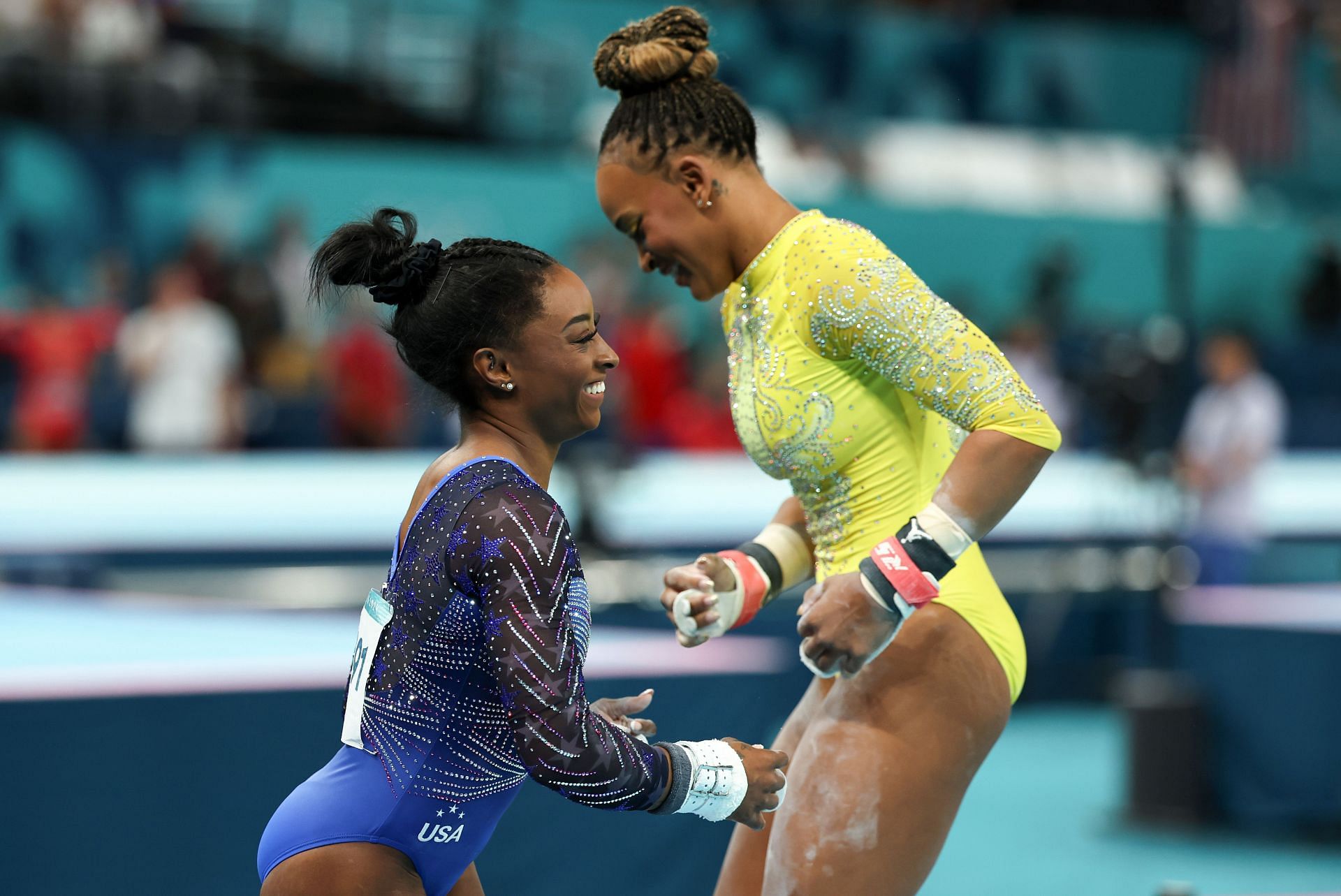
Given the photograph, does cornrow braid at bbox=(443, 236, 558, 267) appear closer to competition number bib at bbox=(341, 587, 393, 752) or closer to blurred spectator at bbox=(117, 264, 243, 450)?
competition number bib at bbox=(341, 587, 393, 752)

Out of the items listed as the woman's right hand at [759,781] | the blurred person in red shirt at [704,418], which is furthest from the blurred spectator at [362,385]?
the woman's right hand at [759,781]

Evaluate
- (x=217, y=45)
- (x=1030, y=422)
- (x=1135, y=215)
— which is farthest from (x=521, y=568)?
(x=1135, y=215)

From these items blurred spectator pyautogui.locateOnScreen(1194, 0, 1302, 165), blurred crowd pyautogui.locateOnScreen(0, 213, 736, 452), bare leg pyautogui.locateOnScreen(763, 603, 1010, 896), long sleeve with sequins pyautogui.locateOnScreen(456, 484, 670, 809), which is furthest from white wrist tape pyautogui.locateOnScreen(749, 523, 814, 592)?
blurred spectator pyautogui.locateOnScreen(1194, 0, 1302, 165)

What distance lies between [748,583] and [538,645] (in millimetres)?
778

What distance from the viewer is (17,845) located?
11.0 ft

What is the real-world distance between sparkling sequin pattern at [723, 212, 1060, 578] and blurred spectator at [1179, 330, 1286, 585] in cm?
730

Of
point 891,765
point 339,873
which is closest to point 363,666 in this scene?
point 339,873

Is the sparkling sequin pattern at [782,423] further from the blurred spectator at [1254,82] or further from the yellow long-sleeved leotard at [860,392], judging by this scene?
the blurred spectator at [1254,82]

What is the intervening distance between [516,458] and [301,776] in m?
1.63

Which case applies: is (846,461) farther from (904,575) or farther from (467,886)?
(467,886)

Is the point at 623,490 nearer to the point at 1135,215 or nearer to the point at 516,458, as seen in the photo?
the point at 516,458

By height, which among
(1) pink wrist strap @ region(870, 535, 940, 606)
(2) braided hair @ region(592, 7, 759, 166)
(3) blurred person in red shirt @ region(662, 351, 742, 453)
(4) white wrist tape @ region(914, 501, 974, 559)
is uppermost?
(2) braided hair @ region(592, 7, 759, 166)

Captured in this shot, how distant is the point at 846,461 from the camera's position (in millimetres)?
2576

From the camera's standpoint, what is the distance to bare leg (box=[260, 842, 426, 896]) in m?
2.15
